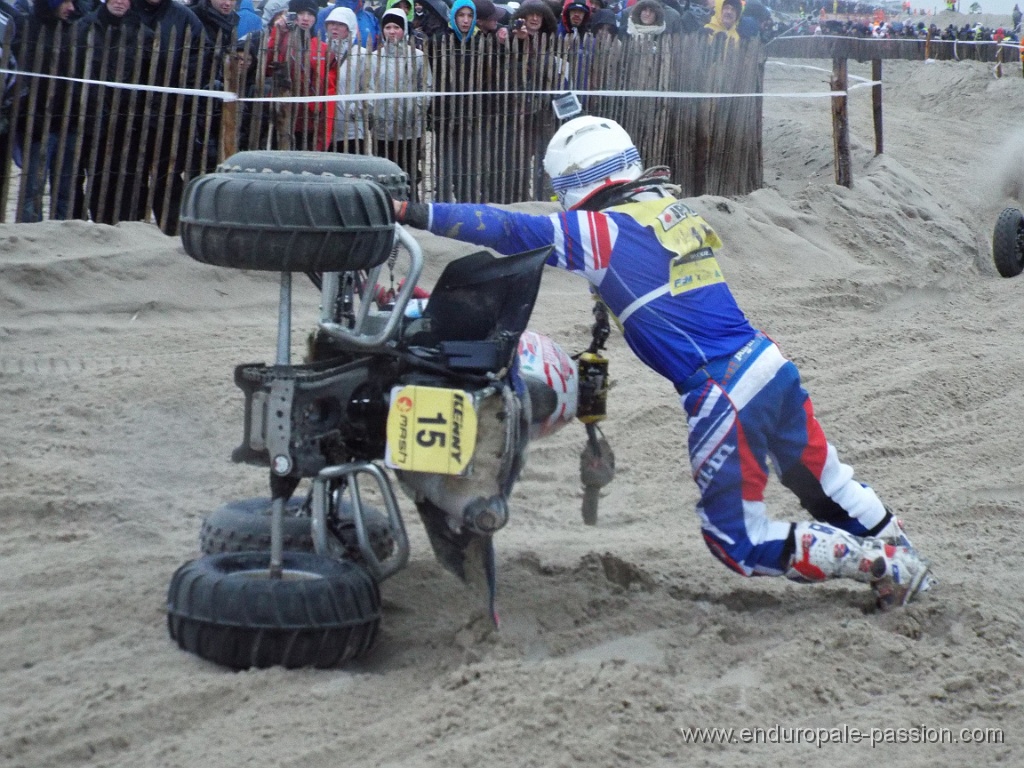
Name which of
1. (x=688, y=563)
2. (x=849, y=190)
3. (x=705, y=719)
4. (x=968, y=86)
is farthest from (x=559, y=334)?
(x=968, y=86)

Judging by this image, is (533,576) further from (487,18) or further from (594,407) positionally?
(487,18)

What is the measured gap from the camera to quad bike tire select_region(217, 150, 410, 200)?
3771 mm

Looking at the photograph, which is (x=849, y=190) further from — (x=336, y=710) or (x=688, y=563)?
(x=336, y=710)

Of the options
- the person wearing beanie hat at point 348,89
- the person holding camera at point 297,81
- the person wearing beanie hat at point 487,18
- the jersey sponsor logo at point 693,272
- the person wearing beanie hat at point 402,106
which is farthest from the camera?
the person wearing beanie hat at point 487,18

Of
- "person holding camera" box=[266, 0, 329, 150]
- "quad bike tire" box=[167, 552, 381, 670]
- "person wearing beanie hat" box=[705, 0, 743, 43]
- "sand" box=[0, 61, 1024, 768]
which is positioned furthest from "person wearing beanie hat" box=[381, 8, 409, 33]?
"quad bike tire" box=[167, 552, 381, 670]

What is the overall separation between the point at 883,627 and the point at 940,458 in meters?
2.49

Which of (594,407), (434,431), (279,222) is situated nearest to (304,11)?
(594,407)

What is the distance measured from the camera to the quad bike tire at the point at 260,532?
417cm

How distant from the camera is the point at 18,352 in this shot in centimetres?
644

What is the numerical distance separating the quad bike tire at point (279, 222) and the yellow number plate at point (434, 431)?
43 centimetres

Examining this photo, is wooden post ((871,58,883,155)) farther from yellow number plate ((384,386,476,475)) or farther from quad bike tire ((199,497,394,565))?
yellow number plate ((384,386,476,475))

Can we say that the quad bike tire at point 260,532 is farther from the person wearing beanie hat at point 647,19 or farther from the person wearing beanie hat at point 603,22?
the person wearing beanie hat at point 647,19

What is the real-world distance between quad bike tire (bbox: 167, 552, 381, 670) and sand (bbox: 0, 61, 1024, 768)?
7 cm

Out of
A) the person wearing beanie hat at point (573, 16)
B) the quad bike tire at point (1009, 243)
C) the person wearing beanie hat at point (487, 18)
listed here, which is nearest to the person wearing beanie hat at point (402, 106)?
the person wearing beanie hat at point (487, 18)
